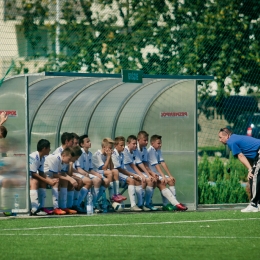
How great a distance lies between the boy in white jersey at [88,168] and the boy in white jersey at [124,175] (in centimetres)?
50

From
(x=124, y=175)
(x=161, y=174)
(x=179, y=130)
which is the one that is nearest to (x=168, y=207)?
(x=161, y=174)

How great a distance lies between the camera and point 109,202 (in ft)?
57.5

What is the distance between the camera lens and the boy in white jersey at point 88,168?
55.0ft

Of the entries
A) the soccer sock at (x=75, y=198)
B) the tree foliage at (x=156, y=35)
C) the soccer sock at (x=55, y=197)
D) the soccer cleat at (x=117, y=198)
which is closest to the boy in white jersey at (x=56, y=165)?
the soccer sock at (x=55, y=197)

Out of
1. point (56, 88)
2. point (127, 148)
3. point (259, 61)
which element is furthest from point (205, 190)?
point (259, 61)

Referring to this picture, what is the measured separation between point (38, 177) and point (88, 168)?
1478 mm

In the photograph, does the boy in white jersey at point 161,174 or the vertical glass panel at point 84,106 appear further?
the vertical glass panel at point 84,106

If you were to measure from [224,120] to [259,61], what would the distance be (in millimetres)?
2282

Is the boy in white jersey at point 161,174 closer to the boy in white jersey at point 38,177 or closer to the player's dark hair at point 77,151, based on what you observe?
the player's dark hair at point 77,151

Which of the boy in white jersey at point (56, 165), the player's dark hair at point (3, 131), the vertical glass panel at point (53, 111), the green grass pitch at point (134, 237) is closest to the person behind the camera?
the green grass pitch at point (134, 237)

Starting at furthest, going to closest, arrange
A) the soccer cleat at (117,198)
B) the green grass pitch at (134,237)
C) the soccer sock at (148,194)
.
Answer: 1. the soccer sock at (148,194)
2. the soccer cleat at (117,198)
3. the green grass pitch at (134,237)

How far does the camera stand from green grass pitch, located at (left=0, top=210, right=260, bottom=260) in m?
10.1

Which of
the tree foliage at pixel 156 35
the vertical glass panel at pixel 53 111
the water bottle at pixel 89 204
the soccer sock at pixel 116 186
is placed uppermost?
the tree foliage at pixel 156 35

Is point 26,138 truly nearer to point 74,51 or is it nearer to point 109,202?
point 109,202
